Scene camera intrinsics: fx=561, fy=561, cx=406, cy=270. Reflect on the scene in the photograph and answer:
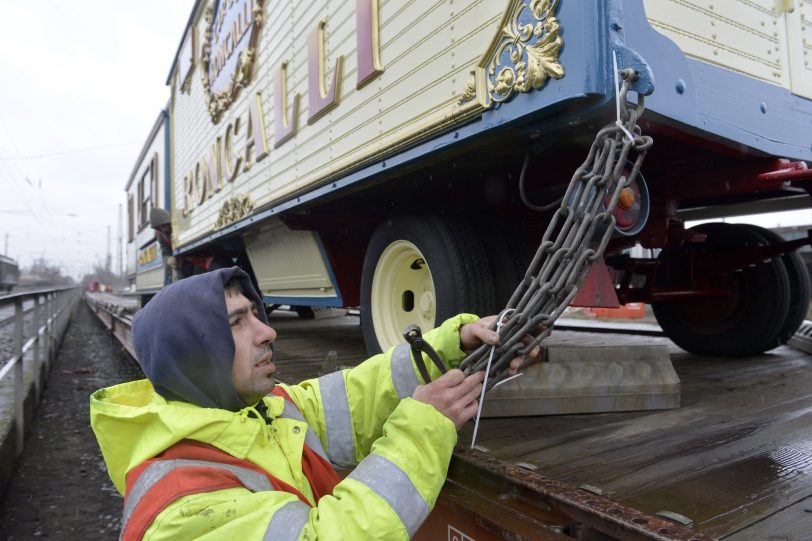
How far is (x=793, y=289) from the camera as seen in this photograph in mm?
3850

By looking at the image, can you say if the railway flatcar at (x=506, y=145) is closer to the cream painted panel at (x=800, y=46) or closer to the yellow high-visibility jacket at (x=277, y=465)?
the cream painted panel at (x=800, y=46)

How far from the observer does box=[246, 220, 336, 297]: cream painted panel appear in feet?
15.5

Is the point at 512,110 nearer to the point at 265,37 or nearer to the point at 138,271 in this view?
the point at 265,37

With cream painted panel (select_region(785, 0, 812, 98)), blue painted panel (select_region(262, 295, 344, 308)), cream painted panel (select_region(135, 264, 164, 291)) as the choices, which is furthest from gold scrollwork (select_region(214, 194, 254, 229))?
cream painted panel (select_region(135, 264, 164, 291))

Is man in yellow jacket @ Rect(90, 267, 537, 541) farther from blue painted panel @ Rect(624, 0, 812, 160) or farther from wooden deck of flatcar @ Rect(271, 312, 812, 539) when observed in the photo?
blue painted panel @ Rect(624, 0, 812, 160)

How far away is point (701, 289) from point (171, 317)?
3681 millimetres

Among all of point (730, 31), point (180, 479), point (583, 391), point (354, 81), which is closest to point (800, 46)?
point (730, 31)

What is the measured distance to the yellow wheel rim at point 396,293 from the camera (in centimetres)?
349

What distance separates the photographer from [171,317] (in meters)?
1.29

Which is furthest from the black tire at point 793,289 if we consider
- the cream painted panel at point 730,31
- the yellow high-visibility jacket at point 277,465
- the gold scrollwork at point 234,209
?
the gold scrollwork at point 234,209

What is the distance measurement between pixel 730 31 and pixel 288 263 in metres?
4.04

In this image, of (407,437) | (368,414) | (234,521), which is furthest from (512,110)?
(234,521)

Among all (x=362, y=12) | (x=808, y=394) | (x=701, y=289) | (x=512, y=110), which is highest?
(x=362, y=12)

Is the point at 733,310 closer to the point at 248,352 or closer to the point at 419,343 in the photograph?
the point at 419,343
